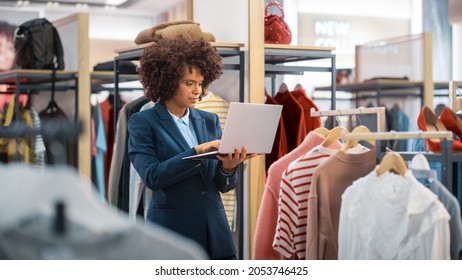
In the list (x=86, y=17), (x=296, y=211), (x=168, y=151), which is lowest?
(x=296, y=211)

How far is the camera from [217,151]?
2.31 meters

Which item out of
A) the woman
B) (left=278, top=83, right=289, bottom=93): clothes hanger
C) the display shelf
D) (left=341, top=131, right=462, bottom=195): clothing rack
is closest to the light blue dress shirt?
the woman

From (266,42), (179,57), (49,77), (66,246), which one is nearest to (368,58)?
(266,42)

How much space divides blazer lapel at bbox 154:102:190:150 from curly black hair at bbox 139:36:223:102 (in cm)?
7

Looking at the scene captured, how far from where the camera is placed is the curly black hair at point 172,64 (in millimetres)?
2492

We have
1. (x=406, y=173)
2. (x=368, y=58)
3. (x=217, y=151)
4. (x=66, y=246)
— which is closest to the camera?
(x=66, y=246)

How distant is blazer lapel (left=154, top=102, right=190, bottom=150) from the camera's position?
245cm

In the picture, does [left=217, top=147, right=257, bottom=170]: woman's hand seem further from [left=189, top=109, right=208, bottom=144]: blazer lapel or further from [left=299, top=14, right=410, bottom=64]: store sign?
[left=299, top=14, right=410, bottom=64]: store sign

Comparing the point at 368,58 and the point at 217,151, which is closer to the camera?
the point at 217,151

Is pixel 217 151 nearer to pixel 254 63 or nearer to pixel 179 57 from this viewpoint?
pixel 179 57

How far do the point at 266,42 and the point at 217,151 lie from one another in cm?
89

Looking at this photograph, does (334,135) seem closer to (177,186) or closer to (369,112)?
(369,112)

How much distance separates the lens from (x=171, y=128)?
8.05 ft

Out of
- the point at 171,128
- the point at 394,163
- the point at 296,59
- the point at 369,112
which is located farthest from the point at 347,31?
the point at 394,163
